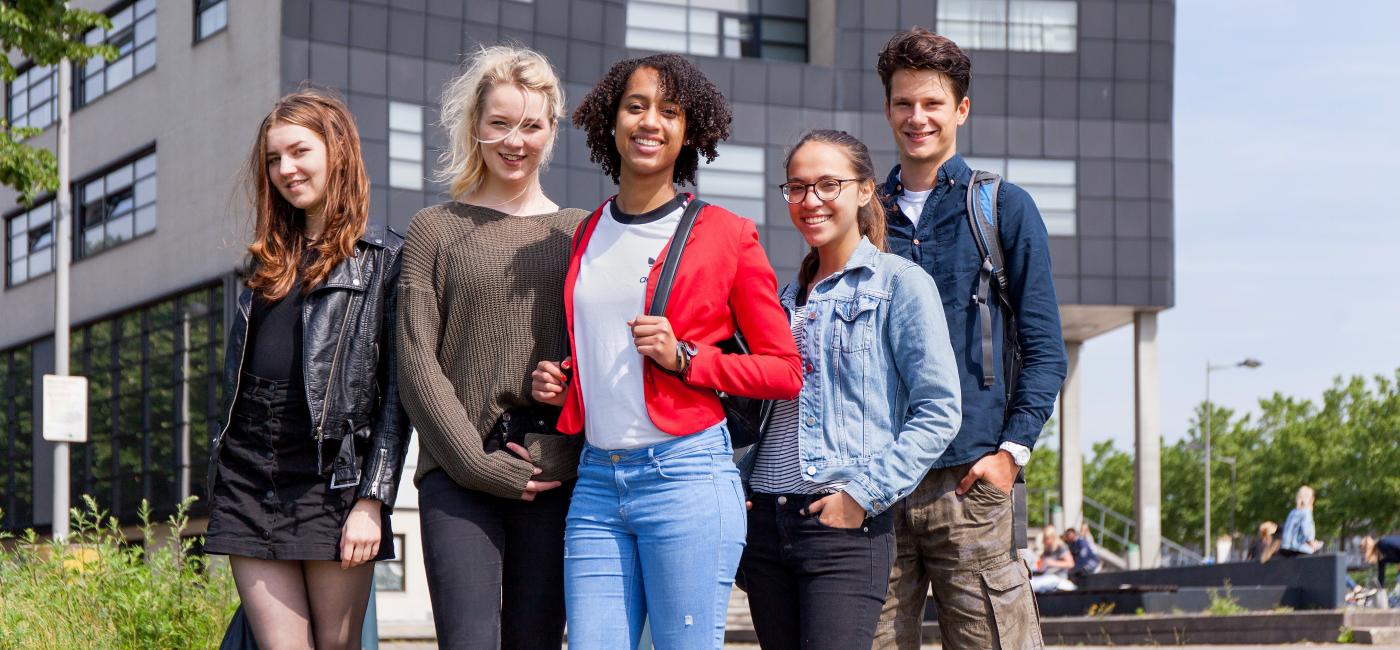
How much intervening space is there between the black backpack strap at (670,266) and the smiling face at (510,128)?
0.62 m

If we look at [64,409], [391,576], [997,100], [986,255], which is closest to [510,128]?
[986,255]

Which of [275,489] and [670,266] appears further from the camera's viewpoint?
[275,489]

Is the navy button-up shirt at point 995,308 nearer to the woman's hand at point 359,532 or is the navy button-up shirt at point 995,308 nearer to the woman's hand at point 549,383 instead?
the woman's hand at point 549,383

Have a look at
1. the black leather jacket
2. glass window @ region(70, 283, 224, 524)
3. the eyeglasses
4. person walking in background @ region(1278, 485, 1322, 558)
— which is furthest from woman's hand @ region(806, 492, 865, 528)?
glass window @ region(70, 283, 224, 524)

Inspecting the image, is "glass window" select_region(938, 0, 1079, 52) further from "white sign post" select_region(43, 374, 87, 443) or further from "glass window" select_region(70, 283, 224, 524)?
→ "white sign post" select_region(43, 374, 87, 443)

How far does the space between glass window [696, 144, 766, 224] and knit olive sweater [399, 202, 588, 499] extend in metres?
37.4

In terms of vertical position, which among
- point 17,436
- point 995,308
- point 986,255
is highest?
point 986,255

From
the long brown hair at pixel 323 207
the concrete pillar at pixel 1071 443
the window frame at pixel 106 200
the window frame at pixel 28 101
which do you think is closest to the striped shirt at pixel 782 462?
the long brown hair at pixel 323 207

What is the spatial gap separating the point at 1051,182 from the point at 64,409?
31.6 metres

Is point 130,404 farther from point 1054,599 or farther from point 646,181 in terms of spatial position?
point 646,181

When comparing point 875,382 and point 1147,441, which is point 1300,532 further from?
point 1147,441

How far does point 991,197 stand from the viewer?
4637 mm

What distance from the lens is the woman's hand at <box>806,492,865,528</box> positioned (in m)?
4.01

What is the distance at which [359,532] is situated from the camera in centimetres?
417
